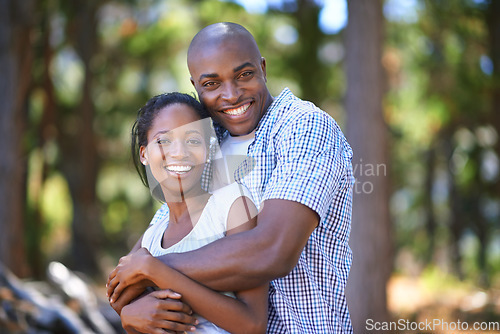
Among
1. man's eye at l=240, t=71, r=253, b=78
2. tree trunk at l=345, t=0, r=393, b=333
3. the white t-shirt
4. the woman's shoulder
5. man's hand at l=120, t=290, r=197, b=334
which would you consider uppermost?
tree trunk at l=345, t=0, r=393, b=333

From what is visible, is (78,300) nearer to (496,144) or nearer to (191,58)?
(191,58)

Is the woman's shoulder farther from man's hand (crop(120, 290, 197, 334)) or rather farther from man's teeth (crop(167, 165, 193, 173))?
man's hand (crop(120, 290, 197, 334))

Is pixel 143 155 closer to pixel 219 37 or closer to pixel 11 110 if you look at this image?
pixel 219 37

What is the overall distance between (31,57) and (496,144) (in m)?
7.99

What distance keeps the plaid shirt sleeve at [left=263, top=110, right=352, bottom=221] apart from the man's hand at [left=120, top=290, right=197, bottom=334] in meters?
0.44

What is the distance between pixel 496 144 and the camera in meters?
10.6

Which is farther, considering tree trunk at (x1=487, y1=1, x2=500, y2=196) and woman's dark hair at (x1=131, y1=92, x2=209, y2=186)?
tree trunk at (x1=487, y1=1, x2=500, y2=196)

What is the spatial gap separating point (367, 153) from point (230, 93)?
15.1 feet

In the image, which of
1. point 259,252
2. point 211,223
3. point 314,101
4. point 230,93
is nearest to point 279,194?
point 259,252

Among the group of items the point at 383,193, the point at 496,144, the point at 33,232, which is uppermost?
the point at 496,144

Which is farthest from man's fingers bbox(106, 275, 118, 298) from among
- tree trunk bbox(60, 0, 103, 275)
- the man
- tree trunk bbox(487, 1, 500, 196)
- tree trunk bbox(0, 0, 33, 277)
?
tree trunk bbox(60, 0, 103, 275)

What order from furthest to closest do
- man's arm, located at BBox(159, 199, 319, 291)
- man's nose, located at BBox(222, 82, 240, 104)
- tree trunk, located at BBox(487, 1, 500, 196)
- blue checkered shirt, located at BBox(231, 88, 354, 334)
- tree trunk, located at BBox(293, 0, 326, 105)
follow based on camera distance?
1. tree trunk, located at BBox(293, 0, 326, 105)
2. tree trunk, located at BBox(487, 1, 500, 196)
3. man's nose, located at BBox(222, 82, 240, 104)
4. blue checkered shirt, located at BBox(231, 88, 354, 334)
5. man's arm, located at BBox(159, 199, 319, 291)

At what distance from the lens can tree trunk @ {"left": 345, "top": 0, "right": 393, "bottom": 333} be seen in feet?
21.7

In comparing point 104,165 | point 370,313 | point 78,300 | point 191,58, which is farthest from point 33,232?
point 191,58
